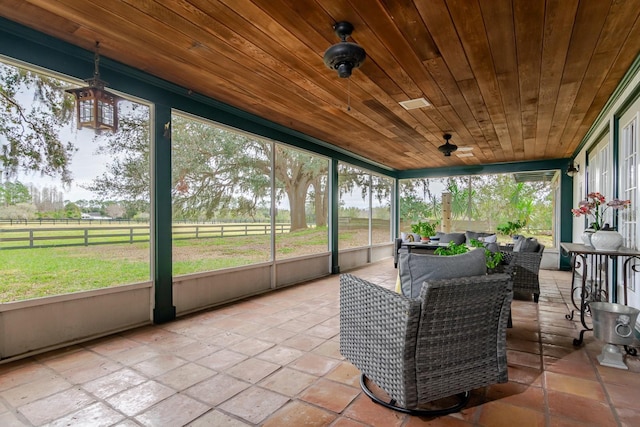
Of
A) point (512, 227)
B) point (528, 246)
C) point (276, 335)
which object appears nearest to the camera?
point (276, 335)

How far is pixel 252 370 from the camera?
2428 millimetres

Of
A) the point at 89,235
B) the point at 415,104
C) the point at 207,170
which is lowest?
the point at 89,235

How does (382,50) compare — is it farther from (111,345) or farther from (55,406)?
(111,345)

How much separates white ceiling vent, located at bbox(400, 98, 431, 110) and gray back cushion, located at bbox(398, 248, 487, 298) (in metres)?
2.24

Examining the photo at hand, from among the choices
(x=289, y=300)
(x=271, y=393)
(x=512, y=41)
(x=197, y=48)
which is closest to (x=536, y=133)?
(x=512, y=41)

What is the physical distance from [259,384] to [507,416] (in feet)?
4.92

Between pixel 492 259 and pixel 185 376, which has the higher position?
pixel 492 259

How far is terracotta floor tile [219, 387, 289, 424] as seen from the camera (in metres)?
1.88

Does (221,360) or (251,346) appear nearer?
(221,360)

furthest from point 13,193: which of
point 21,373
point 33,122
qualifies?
point 21,373

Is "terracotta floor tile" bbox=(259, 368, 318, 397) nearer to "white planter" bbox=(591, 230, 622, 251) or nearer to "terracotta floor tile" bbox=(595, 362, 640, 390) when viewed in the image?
"terracotta floor tile" bbox=(595, 362, 640, 390)

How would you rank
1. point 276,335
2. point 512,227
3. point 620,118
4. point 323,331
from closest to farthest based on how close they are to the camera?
1. point 276,335
2. point 323,331
3. point 620,118
4. point 512,227

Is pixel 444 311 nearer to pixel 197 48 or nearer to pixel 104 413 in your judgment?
pixel 104 413

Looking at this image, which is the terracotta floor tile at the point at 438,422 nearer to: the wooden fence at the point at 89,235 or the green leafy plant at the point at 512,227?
the wooden fence at the point at 89,235
